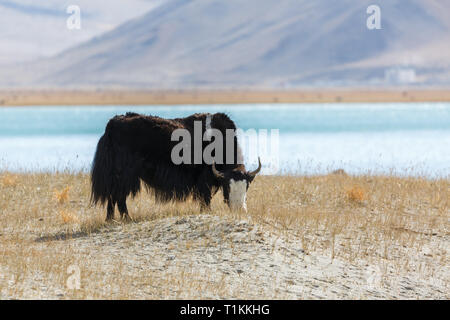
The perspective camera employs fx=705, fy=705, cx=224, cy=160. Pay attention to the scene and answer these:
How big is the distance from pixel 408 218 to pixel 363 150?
1410cm

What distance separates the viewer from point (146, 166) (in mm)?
8812

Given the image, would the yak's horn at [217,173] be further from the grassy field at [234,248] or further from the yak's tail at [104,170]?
the yak's tail at [104,170]

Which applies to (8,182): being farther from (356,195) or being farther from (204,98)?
(204,98)

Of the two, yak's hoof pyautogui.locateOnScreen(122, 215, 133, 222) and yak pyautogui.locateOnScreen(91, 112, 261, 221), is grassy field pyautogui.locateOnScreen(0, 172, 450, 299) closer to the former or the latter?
yak's hoof pyautogui.locateOnScreen(122, 215, 133, 222)

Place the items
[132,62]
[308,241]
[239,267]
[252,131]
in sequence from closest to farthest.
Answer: [239,267] < [308,241] < [252,131] < [132,62]

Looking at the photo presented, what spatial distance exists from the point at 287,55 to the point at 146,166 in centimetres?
14631

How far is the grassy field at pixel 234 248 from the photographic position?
6.03 meters

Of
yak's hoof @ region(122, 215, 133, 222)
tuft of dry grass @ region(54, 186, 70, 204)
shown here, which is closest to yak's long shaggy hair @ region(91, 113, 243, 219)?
yak's hoof @ region(122, 215, 133, 222)

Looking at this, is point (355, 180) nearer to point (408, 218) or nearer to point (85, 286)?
point (408, 218)

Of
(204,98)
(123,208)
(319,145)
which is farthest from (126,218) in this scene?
(204,98)

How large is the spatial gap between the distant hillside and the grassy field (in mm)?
118379

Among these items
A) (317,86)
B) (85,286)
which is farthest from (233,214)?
(317,86)

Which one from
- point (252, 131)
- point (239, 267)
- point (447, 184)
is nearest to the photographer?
point (239, 267)
